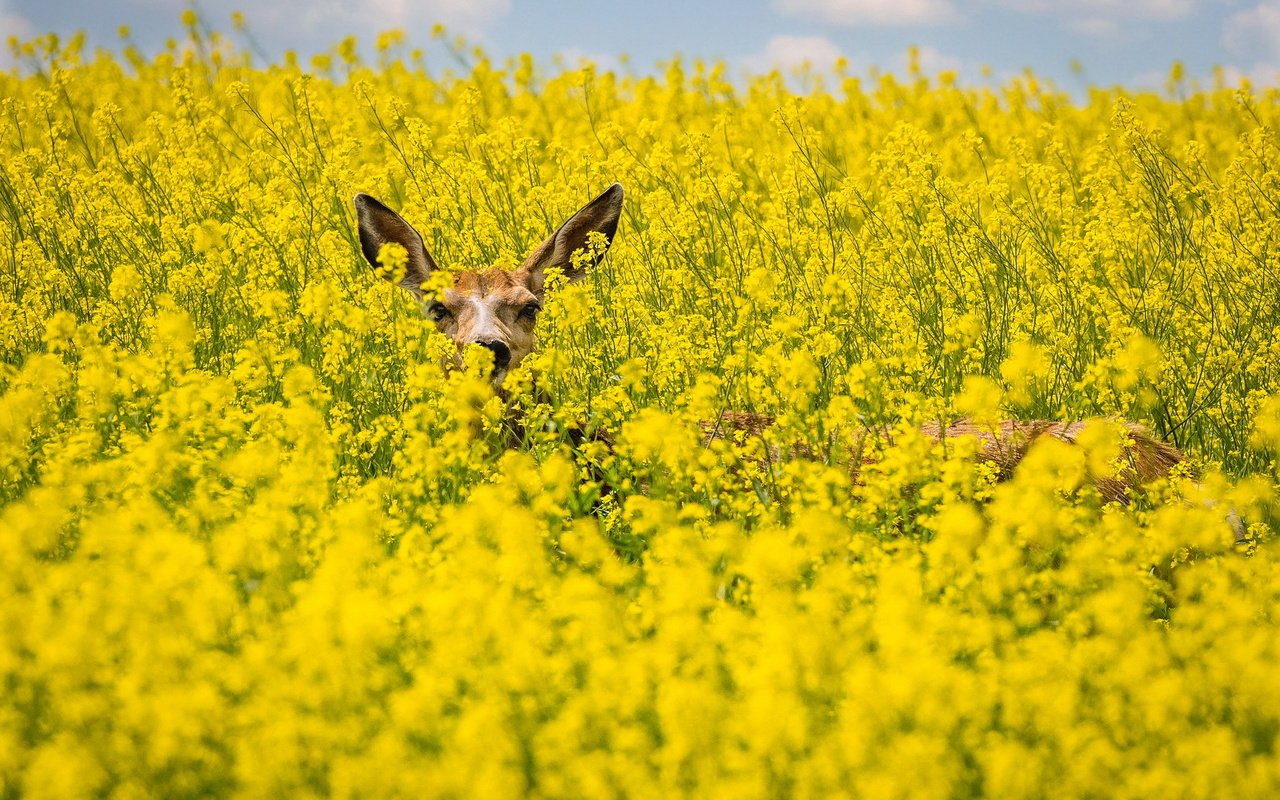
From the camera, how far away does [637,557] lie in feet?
14.3

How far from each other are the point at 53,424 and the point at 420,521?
5.37 feet

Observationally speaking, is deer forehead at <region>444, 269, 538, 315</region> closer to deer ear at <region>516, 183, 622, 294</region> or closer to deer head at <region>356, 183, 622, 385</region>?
deer head at <region>356, 183, 622, 385</region>

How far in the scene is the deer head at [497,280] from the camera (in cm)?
554

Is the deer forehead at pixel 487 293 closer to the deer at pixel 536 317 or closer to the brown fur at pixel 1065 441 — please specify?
the deer at pixel 536 317

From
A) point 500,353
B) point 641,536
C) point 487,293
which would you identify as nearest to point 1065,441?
point 641,536

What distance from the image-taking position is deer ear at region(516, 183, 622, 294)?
6.20 metres

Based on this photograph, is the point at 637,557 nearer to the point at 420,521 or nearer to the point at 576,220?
the point at 420,521

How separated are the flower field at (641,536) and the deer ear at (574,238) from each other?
0.34 metres

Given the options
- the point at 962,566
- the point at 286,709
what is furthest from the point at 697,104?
the point at 286,709

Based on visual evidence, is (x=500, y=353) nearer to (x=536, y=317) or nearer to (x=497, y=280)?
(x=536, y=317)

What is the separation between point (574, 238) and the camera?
20.6 feet

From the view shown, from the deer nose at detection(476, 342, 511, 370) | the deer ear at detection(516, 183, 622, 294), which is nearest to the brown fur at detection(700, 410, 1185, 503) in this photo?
the deer nose at detection(476, 342, 511, 370)

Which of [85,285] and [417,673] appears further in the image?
[85,285]

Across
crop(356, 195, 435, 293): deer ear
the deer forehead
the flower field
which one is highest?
crop(356, 195, 435, 293): deer ear
